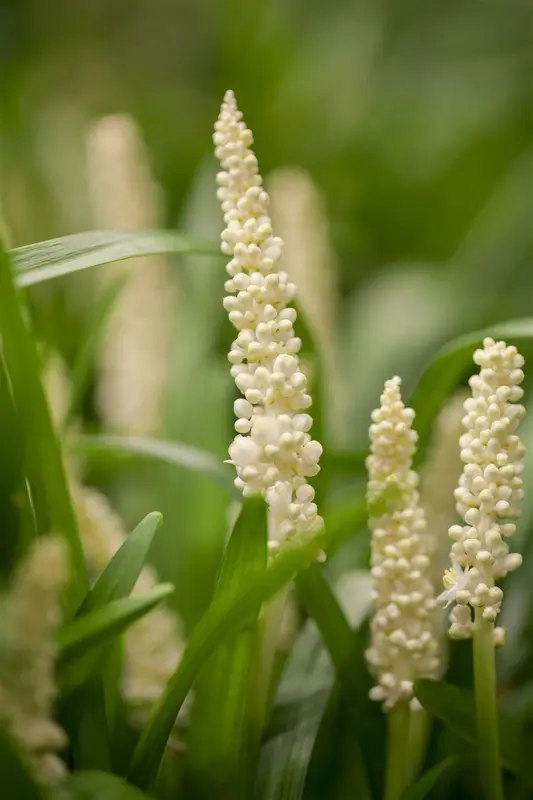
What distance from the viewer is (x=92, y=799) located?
28cm

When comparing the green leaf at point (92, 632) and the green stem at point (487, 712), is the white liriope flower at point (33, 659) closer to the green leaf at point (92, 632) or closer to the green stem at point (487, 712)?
the green leaf at point (92, 632)

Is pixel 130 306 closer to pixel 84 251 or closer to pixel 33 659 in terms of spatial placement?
pixel 84 251

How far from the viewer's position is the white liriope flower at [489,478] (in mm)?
304

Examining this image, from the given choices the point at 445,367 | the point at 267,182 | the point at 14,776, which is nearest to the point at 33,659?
the point at 14,776

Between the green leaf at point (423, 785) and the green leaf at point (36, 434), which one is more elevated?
the green leaf at point (36, 434)

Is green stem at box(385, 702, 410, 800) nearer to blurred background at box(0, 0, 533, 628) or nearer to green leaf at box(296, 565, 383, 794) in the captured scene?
green leaf at box(296, 565, 383, 794)

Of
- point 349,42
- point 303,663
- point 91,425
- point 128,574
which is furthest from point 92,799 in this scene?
point 349,42

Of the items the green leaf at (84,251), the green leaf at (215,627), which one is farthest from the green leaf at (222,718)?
the green leaf at (84,251)

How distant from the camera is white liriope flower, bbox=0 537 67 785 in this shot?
0.24 m

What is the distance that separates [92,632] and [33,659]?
0.15 feet

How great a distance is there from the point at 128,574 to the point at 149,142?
82 centimetres

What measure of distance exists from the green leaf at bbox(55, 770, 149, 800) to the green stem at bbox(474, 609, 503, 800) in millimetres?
125

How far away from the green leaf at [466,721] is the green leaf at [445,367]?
13cm

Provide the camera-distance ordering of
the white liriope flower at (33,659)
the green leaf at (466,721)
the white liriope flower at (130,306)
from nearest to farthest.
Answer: the white liriope flower at (33,659)
the green leaf at (466,721)
the white liriope flower at (130,306)
